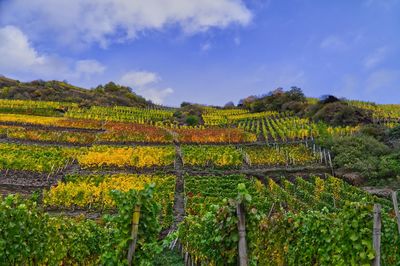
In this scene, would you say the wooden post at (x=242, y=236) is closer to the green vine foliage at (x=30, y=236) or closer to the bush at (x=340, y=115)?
the green vine foliage at (x=30, y=236)

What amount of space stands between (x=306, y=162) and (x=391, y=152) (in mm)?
7434

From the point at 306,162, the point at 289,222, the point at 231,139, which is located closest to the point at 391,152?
the point at 306,162

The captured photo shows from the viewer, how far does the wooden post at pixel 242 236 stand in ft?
18.3

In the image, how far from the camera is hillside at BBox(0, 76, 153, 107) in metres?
80.2

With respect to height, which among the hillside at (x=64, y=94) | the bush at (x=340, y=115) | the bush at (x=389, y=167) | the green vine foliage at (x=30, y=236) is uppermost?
the hillside at (x=64, y=94)

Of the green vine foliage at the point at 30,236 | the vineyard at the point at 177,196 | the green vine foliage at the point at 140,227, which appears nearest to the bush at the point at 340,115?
the vineyard at the point at 177,196

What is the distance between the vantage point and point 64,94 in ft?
285

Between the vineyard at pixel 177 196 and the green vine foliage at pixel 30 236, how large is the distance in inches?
0.9

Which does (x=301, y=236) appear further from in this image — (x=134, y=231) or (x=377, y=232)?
(x=134, y=231)

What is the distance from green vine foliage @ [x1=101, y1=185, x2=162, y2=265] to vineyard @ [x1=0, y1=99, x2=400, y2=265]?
2cm

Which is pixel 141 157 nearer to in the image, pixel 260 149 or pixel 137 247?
pixel 260 149

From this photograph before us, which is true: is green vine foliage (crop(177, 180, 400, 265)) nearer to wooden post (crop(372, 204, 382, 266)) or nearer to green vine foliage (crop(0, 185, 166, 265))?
wooden post (crop(372, 204, 382, 266))

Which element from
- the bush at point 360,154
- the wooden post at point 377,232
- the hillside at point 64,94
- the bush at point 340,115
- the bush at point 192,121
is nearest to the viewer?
the wooden post at point 377,232

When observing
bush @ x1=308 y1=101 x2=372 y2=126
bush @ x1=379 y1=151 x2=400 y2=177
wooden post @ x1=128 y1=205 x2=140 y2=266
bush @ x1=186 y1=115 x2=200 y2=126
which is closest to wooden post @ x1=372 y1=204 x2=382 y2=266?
wooden post @ x1=128 y1=205 x2=140 y2=266
